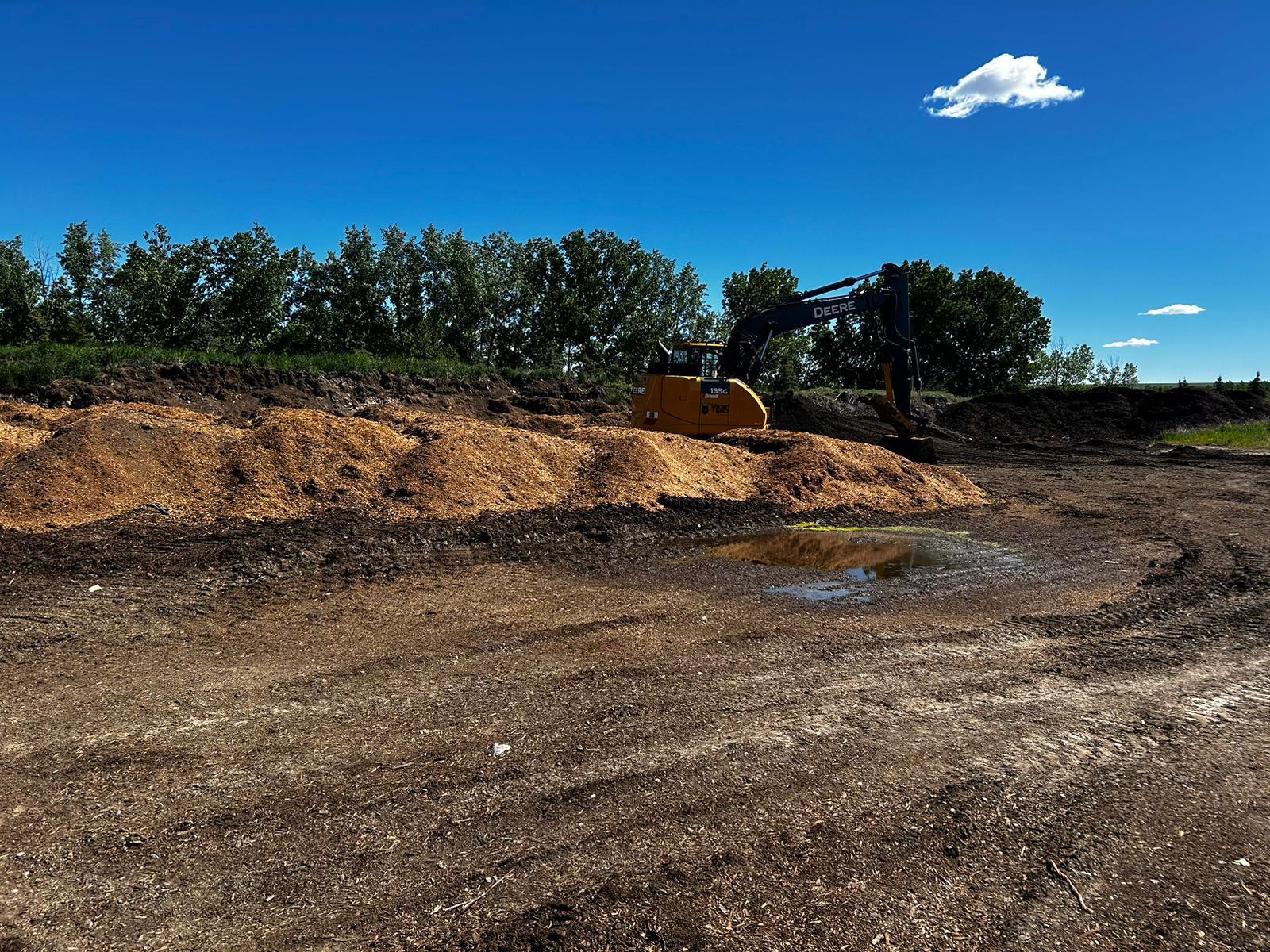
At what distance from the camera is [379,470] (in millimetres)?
10461

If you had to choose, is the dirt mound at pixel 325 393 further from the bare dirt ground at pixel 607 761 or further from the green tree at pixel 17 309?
the green tree at pixel 17 309

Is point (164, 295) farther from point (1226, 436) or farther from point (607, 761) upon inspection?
point (1226, 436)

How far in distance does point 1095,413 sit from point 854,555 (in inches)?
1312

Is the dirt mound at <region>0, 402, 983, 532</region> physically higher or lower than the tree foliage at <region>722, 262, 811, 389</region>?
lower

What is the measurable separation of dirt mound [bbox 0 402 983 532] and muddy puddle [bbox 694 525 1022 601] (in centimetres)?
154

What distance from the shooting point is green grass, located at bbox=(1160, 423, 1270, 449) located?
1109 inches

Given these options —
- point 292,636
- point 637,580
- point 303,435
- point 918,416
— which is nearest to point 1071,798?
point 637,580

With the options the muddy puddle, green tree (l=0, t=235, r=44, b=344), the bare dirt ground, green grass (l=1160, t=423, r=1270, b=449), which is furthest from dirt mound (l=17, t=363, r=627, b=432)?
green grass (l=1160, t=423, r=1270, b=449)

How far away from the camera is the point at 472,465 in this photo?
36.0 feet

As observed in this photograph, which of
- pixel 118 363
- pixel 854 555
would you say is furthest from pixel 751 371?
pixel 118 363

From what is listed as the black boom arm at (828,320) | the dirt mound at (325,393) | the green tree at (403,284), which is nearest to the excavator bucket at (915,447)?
the black boom arm at (828,320)

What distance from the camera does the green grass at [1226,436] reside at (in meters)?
28.2

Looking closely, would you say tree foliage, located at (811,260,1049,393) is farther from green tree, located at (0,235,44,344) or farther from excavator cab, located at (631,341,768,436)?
green tree, located at (0,235,44,344)

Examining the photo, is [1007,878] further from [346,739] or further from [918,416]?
[918,416]
